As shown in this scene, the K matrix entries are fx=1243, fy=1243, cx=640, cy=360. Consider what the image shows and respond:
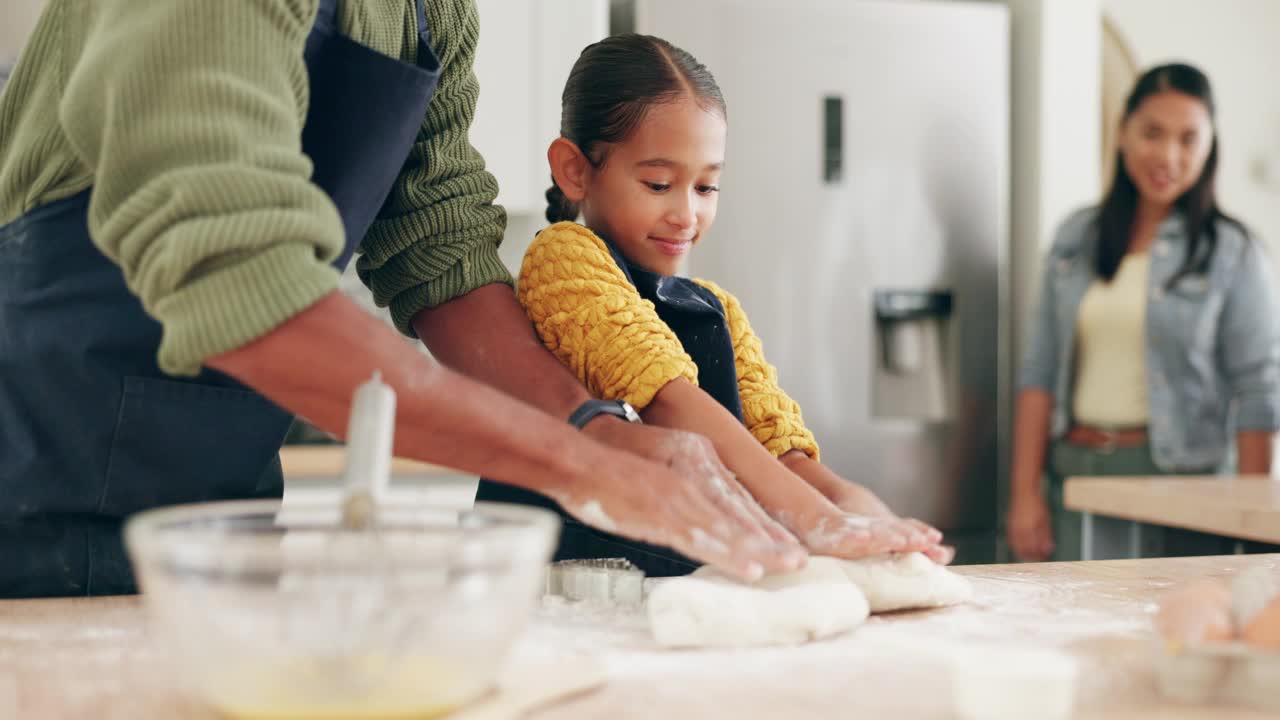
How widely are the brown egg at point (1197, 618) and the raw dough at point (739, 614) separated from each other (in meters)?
0.19

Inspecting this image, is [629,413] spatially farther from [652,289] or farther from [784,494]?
[652,289]

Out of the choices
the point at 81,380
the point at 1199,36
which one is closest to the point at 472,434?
the point at 81,380

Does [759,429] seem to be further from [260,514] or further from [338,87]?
[260,514]

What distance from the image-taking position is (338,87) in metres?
0.95

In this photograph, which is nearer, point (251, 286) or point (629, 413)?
point (251, 286)

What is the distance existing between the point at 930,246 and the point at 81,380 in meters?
2.50

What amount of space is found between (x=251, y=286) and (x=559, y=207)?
28.1 inches

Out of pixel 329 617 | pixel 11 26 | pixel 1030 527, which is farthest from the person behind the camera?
pixel 1030 527

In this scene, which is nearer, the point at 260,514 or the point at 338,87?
the point at 260,514

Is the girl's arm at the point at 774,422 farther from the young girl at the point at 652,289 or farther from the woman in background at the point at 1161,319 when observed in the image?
the woman in background at the point at 1161,319

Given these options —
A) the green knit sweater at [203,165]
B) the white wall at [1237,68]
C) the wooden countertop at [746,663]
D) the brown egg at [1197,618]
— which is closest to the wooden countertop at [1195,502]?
the wooden countertop at [746,663]

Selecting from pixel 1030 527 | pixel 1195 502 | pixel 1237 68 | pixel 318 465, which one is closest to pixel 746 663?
pixel 1195 502

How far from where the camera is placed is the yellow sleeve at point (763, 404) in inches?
48.6

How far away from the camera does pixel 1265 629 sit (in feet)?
2.10
